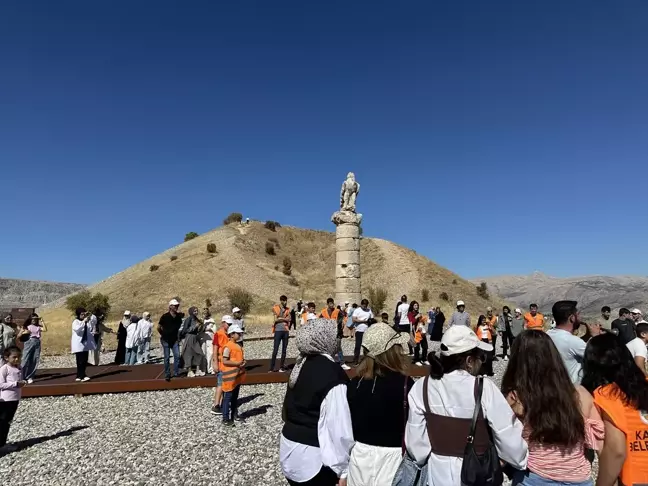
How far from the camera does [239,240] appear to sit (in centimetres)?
6025

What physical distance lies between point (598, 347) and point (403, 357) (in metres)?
1.28

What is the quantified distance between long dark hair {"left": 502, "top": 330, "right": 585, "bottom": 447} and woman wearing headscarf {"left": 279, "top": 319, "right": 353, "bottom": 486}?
1.07 metres

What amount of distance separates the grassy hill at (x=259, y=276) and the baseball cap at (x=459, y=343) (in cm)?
3060

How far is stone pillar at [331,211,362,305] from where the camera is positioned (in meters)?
17.9

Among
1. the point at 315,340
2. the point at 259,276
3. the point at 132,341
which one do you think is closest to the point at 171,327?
the point at 132,341

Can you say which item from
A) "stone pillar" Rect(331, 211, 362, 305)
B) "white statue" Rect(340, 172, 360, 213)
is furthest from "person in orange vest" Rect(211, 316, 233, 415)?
"white statue" Rect(340, 172, 360, 213)

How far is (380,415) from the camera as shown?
2820mm

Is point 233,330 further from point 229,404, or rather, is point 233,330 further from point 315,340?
point 315,340

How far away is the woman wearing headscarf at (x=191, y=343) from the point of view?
34.6 feet

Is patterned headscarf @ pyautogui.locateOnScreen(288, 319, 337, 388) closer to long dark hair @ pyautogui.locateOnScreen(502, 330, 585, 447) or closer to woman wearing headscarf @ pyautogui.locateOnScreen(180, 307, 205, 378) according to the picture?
long dark hair @ pyautogui.locateOnScreen(502, 330, 585, 447)

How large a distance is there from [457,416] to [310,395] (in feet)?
3.09

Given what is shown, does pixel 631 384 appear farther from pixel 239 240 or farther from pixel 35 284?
pixel 35 284

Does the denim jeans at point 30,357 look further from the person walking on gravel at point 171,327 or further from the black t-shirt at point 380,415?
the black t-shirt at point 380,415

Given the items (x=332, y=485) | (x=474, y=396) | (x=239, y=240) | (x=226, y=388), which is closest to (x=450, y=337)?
(x=474, y=396)
